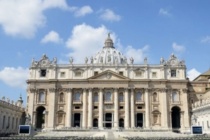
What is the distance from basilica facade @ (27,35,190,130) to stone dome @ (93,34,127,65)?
2896cm

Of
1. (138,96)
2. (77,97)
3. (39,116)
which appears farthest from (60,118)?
(138,96)

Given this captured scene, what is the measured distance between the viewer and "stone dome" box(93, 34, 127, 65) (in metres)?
110

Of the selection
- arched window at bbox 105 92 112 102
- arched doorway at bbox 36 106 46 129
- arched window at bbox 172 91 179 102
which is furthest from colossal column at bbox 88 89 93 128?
arched window at bbox 172 91 179 102

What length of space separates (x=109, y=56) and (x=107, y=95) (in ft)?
114

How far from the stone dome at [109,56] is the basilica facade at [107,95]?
28962 mm

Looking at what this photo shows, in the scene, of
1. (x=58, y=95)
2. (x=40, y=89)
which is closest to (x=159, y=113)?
(x=58, y=95)

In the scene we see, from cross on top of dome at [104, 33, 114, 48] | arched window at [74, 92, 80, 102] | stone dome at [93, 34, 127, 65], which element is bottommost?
arched window at [74, 92, 80, 102]

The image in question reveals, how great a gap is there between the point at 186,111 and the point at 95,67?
87.0ft

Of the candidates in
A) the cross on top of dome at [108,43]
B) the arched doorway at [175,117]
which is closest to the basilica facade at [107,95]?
the arched doorway at [175,117]

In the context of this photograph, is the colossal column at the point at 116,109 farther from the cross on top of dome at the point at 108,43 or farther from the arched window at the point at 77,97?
the cross on top of dome at the point at 108,43

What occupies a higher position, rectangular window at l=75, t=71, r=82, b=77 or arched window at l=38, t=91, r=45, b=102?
rectangular window at l=75, t=71, r=82, b=77

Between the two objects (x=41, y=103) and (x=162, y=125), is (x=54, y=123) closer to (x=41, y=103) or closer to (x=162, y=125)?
→ (x=41, y=103)

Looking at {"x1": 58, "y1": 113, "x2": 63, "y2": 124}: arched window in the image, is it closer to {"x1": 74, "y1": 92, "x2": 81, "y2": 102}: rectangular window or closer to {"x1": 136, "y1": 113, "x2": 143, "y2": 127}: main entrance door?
{"x1": 74, "y1": 92, "x2": 81, "y2": 102}: rectangular window

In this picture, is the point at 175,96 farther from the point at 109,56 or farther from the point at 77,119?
the point at 109,56
